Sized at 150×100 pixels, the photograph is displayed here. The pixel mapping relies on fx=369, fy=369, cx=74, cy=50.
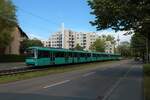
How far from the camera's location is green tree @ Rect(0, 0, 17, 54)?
7719 cm

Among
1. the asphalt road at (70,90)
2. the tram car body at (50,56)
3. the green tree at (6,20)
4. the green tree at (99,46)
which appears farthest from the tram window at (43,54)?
the green tree at (99,46)

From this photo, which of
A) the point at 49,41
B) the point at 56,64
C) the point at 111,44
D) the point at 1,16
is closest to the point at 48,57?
the point at 56,64

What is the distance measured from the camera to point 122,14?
2862 cm

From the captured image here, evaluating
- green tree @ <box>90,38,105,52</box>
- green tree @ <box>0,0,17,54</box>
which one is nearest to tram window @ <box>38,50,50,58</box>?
green tree @ <box>0,0,17,54</box>

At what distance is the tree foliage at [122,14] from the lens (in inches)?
1058

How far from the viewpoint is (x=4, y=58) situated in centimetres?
7862

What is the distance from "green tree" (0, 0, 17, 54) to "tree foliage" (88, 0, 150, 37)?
1826 inches

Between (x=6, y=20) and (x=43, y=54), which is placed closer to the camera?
(x=43, y=54)

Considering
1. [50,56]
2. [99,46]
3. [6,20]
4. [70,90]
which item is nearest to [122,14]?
[70,90]

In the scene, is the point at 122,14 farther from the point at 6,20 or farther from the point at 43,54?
the point at 6,20

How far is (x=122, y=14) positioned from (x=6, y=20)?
53226mm

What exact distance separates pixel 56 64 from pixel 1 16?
29.6 metres

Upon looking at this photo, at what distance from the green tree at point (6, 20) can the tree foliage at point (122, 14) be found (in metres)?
46.4

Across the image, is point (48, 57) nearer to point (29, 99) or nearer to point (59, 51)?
point (59, 51)
